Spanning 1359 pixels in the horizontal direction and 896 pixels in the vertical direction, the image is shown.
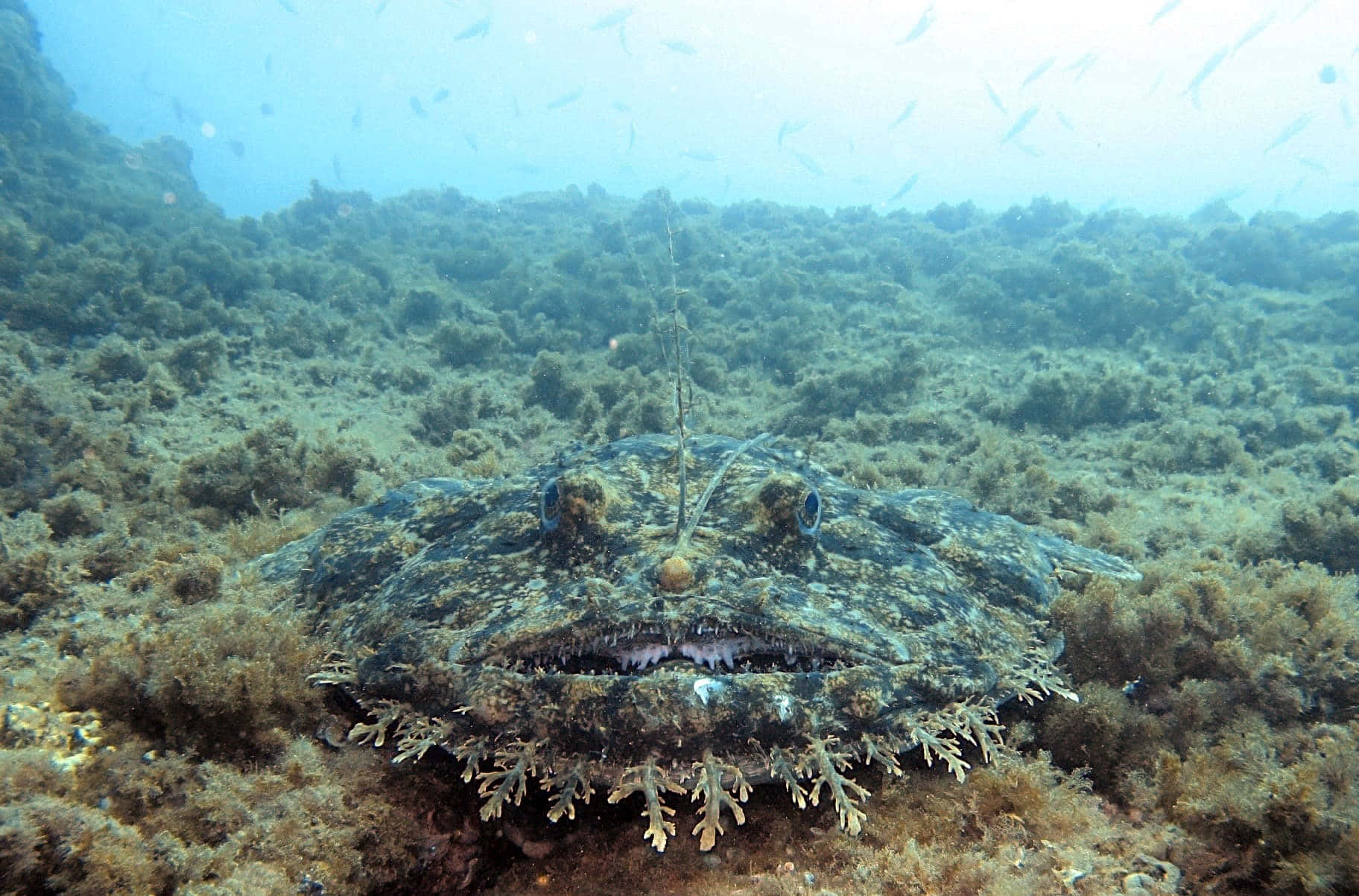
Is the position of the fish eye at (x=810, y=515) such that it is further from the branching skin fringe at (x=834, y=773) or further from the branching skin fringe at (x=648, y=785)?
the branching skin fringe at (x=648, y=785)

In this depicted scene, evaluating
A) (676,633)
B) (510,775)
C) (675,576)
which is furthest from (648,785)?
(675,576)

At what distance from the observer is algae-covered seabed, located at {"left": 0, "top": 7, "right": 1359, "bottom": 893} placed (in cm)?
247

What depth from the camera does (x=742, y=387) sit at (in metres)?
12.0

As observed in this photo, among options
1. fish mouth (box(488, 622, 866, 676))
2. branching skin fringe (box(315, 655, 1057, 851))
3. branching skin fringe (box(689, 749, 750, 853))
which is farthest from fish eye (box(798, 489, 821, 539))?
branching skin fringe (box(689, 749, 750, 853))

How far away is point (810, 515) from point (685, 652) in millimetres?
1221

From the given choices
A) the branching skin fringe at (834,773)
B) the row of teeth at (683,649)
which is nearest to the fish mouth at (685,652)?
Answer: the row of teeth at (683,649)

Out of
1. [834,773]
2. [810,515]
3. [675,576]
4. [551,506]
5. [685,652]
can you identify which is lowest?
[834,773]

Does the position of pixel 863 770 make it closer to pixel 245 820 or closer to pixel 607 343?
pixel 245 820

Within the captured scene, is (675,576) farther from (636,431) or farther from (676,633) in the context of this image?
(636,431)

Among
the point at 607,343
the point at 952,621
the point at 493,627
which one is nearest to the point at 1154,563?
the point at 952,621

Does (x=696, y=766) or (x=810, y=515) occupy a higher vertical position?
(x=810, y=515)

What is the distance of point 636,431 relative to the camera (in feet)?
31.5

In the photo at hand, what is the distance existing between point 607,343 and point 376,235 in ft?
45.4

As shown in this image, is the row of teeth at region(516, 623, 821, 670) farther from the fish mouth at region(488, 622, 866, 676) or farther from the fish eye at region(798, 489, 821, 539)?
the fish eye at region(798, 489, 821, 539)
